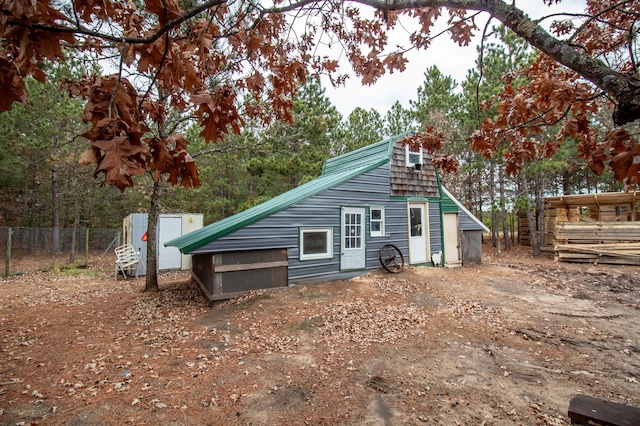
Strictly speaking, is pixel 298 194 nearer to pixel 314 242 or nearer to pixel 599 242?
Result: pixel 314 242

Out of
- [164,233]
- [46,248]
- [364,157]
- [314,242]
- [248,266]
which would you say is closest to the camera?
[248,266]

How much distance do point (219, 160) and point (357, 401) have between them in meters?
19.6

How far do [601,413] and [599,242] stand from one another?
15391mm

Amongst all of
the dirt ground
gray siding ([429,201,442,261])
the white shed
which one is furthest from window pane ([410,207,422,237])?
the white shed

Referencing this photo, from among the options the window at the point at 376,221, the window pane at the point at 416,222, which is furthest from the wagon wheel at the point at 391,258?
the window pane at the point at 416,222

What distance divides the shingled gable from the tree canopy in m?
3.60

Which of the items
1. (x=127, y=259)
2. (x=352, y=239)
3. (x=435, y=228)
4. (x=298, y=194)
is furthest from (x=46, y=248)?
(x=435, y=228)

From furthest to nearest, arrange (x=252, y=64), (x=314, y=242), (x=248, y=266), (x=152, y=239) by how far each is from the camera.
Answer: (x=314, y=242) → (x=152, y=239) → (x=248, y=266) → (x=252, y=64)

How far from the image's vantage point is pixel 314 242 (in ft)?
29.8

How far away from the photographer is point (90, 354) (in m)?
4.91

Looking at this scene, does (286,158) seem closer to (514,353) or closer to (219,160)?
(219,160)

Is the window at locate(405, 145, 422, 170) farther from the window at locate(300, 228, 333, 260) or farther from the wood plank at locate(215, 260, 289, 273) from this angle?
the wood plank at locate(215, 260, 289, 273)

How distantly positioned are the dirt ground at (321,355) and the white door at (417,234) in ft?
7.92

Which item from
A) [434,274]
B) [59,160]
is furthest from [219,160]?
[434,274]
